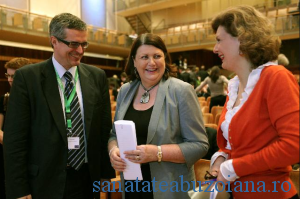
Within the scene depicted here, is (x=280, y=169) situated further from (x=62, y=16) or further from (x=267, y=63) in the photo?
(x=62, y=16)

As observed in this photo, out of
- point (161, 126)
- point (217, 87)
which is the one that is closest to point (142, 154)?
point (161, 126)

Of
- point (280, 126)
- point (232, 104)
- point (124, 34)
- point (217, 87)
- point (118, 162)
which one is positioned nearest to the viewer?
point (280, 126)

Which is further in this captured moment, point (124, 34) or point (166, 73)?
point (124, 34)

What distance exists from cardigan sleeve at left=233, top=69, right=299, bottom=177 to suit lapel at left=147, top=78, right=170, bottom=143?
0.59 meters

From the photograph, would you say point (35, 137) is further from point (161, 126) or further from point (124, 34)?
point (124, 34)

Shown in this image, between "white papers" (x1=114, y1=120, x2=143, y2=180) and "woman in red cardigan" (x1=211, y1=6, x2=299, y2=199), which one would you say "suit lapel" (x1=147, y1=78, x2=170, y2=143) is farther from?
"woman in red cardigan" (x1=211, y1=6, x2=299, y2=199)

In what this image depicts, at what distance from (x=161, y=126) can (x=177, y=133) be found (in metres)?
0.11

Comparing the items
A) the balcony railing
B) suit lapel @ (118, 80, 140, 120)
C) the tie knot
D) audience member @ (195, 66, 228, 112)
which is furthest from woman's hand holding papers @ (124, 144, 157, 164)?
the balcony railing

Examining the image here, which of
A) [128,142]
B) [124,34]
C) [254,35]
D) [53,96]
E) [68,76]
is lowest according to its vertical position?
[128,142]

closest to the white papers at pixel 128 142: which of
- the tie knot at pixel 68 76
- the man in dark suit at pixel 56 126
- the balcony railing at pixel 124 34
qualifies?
the man in dark suit at pixel 56 126

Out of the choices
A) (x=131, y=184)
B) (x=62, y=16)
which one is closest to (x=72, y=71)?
(x=62, y=16)

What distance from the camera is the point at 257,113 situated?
1197 mm

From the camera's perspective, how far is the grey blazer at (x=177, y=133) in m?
1.65

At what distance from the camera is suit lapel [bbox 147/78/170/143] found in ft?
5.44
